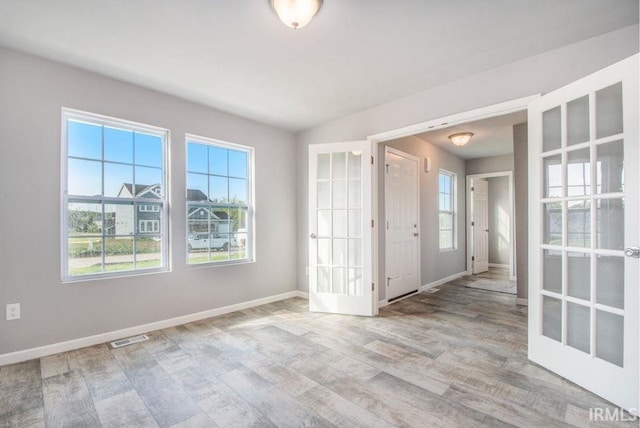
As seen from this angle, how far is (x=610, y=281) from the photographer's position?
192cm

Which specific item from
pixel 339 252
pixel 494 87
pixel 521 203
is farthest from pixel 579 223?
pixel 521 203

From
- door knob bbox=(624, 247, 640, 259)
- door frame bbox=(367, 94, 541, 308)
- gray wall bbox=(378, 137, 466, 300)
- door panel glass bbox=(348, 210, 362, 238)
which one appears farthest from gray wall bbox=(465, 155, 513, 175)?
door knob bbox=(624, 247, 640, 259)

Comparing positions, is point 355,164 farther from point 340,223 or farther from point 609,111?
point 609,111

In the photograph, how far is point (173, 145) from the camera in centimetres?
336

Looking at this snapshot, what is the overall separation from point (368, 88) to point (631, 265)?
2.55 meters

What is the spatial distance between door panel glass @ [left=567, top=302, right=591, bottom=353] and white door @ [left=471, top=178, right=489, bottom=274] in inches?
173

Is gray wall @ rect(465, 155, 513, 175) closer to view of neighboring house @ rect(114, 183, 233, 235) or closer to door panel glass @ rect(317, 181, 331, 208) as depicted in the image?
door panel glass @ rect(317, 181, 331, 208)

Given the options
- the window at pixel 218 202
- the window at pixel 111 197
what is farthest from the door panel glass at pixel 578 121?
the window at pixel 111 197

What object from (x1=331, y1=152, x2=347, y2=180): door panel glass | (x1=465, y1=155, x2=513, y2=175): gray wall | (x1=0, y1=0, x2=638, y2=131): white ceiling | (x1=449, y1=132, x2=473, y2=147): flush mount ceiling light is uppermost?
(x1=0, y1=0, x2=638, y2=131): white ceiling

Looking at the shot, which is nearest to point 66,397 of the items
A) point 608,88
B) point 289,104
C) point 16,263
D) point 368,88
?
point 16,263

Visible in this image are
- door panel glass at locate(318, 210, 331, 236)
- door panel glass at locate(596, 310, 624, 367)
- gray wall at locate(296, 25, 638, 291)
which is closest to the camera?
door panel glass at locate(596, 310, 624, 367)

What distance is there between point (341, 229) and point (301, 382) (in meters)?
2.01

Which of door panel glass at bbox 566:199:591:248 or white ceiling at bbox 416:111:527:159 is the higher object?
white ceiling at bbox 416:111:527:159

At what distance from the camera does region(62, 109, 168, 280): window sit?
2.76 m
